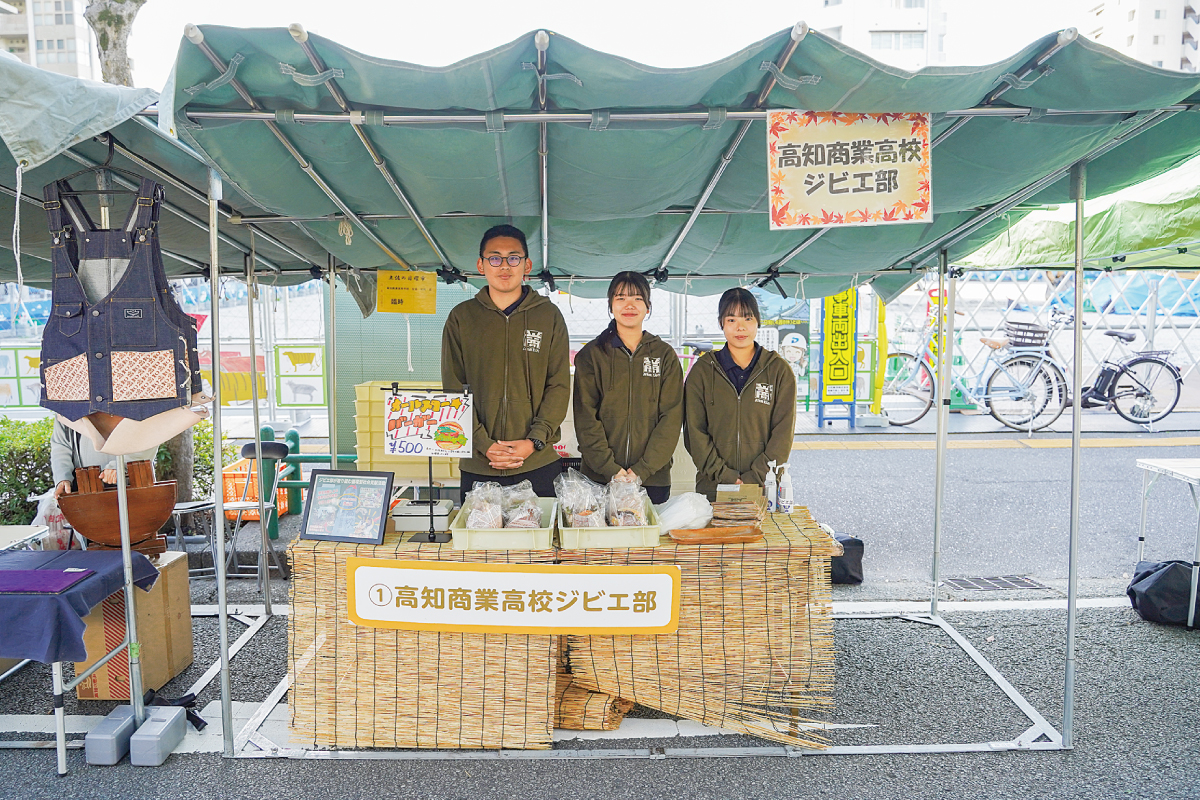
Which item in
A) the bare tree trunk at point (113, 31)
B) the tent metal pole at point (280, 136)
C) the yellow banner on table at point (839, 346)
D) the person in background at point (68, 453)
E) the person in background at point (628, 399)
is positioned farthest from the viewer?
the yellow banner on table at point (839, 346)

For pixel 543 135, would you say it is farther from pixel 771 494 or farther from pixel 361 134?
pixel 771 494

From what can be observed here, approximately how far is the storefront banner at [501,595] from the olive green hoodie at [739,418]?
44.4 inches

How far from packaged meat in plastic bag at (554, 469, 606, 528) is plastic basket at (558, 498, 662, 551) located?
0.04 metres

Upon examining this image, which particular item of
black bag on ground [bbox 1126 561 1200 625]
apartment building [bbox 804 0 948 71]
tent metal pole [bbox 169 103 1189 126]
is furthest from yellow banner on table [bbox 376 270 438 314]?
apartment building [bbox 804 0 948 71]

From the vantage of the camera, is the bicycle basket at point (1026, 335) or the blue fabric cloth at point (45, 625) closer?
the blue fabric cloth at point (45, 625)

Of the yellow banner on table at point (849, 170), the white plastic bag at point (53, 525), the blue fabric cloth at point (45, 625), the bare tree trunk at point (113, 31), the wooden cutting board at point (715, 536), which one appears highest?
the bare tree trunk at point (113, 31)

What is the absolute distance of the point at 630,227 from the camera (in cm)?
429

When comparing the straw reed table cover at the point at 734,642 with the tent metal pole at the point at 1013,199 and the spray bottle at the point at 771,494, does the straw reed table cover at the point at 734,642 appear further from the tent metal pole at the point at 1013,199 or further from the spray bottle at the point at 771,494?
the tent metal pole at the point at 1013,199

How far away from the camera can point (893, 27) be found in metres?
48.5

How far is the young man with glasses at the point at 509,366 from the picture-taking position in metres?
3.65

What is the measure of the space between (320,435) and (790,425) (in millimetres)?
8443

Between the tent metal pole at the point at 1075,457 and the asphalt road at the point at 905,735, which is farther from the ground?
the tent metal pole at the point at 1075,457

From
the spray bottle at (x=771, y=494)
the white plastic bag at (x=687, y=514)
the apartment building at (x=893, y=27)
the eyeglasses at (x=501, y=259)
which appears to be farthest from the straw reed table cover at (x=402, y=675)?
the apartment building at (x=893, y=27)

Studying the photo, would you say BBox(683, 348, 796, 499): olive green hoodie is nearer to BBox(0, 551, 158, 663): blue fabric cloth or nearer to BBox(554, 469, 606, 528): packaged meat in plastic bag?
BBox(554, 469, 606, 528): packaged meat in plastic bag
